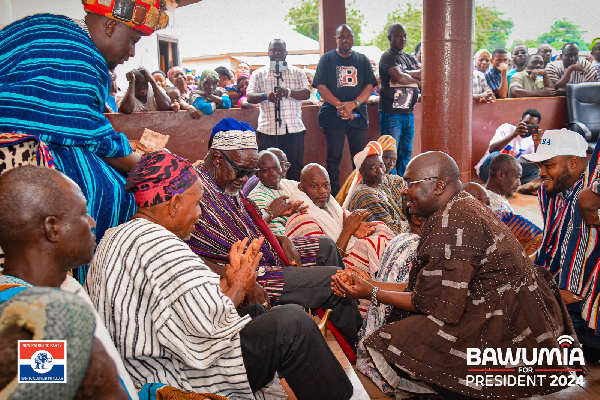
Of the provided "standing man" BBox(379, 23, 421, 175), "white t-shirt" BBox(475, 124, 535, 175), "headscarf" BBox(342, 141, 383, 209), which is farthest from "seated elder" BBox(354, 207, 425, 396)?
"white t-shirt" BBox(475, 124, 535, 175)

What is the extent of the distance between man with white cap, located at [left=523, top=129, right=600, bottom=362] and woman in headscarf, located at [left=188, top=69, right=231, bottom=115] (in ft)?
15.2

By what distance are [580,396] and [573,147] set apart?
1551mm

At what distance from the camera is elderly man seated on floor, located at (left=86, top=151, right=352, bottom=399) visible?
80.7 inches

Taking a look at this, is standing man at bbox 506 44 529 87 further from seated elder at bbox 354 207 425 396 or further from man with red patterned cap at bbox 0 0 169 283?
man with red patterned cap at bbox 0 0 169 283

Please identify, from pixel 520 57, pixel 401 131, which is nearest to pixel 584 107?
pixel 520 57

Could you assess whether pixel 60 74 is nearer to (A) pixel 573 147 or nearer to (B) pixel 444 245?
(B) pixel 444 245

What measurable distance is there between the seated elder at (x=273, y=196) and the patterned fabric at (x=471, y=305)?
168cm

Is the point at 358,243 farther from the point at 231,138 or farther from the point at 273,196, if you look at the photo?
the point at 231,138

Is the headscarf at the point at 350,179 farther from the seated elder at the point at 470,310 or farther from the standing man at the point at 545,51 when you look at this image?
the standing man at the point at 545,51

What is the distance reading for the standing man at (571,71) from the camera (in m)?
10.1

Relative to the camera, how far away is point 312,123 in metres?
8.20

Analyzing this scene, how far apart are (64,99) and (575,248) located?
3025 mm

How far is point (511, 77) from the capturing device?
34.3ft

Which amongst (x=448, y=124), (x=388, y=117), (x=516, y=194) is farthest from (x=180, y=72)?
(x=516, y=194)
